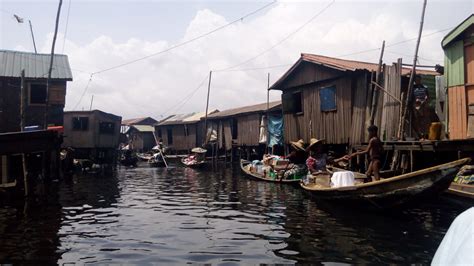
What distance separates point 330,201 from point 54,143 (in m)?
9.28

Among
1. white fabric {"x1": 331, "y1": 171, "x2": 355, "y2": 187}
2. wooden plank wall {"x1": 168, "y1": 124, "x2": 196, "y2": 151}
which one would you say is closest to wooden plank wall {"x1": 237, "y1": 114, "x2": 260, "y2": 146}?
wooden plank wall {"x1": 168, "y1": 124, "x2": 196, "y2": 151}

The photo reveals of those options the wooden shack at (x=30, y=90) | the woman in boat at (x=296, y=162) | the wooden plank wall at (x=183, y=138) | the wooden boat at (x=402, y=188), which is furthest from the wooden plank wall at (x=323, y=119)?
the wooden plank wall at (x=183, y=138)

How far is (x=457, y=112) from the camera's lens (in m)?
12.2

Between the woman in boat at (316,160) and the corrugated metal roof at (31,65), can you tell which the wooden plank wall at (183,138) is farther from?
the woman in boat at (316,160)

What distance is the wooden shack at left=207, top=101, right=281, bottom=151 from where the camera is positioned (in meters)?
28.3

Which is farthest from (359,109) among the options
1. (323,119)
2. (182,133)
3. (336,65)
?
(182,133)

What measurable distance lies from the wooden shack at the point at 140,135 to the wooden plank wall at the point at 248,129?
59.3 ft

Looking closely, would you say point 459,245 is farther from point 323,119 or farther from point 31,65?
point 31,65

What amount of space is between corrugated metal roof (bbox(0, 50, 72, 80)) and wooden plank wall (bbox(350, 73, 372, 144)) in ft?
52.8

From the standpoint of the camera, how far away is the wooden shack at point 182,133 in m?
38.8

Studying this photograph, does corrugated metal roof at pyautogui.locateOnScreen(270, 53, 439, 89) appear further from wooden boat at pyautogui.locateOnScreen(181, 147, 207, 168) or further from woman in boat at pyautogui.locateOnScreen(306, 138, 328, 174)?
wooden boat at pyautogui.locateOnScreen(181, 147, 207, 168)

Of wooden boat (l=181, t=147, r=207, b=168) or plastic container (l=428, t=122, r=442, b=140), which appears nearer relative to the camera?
plastic container (l=428, t=122, r=442, b=140)

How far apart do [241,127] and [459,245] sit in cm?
2872

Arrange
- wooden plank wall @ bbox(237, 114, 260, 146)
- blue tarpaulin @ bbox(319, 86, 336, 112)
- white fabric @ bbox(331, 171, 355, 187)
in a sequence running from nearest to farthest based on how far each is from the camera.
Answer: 1. white fabric @ bbox(331, 171, 355, 187)
2. blue tarpaulin @ bbox(319, 86, 336, 112)
3. wooden plank wall @ bbox(237, 114, 260, 146)
